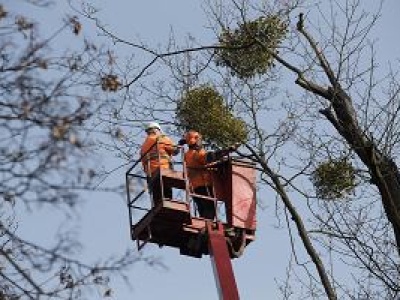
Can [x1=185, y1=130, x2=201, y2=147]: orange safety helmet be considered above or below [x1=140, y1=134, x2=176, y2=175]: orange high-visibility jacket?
above

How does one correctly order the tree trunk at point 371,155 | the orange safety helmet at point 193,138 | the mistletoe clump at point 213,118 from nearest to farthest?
the tree trunk at point 371,155 → the orange safety helmet at point 193,138 → the mistletoe clump at point 213,118

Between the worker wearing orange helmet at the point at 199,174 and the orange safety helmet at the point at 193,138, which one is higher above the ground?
the orange safety helmet at the point at 193,138

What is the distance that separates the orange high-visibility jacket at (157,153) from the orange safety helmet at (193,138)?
235mm

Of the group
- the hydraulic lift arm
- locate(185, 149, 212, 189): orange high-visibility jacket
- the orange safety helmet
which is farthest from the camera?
the orange safety helmet

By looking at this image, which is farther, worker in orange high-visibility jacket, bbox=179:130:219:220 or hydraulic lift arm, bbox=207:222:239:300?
worker in orange high-visibility jacket, bbox=179:130:219:220

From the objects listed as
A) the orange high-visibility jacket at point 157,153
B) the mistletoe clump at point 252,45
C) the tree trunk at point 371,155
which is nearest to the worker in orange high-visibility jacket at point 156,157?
the orange high-visibility jacket at point 157,153

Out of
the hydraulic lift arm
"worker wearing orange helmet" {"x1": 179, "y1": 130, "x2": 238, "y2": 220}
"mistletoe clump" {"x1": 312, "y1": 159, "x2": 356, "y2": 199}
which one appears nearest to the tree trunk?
"mistletoe clump" {"x1": 312, "y1": 159, "x2": 356, "y2": 199}

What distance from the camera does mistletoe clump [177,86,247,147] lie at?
10273mm

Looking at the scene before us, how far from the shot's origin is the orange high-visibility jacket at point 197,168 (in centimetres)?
987

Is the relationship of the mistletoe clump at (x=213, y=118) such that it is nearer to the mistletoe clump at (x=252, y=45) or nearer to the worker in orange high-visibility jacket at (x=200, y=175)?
the worker in orange high-visibility jacket at (x=200, y=175)

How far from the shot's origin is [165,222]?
9.36 meters

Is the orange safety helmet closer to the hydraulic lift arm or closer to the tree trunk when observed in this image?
the hydraulic lift arm

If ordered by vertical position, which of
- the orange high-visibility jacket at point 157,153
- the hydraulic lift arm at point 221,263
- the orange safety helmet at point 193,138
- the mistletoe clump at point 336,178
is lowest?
the hydraulic lift arm at point 221,263

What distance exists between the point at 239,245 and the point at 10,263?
4827 mm
